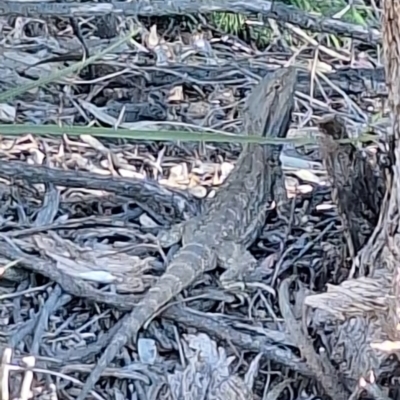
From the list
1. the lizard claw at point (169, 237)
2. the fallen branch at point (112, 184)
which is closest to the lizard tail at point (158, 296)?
the lizard claw at point (169, 237)

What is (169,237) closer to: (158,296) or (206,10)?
(158,296)

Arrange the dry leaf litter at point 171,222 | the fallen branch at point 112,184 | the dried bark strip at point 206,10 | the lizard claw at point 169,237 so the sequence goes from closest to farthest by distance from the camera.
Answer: the dry leaf litter at point 171,222 → the lizard claw at point 169,237 → the fallen branch at point 112,184 → the dried bark strip at point 206,10

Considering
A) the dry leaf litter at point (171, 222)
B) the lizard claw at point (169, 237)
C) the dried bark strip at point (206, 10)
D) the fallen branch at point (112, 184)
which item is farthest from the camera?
the dried bark strip at point (206, 10)

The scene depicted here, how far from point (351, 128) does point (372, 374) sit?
3.65ft

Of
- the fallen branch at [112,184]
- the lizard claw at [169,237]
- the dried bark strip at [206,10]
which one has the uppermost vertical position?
the dried bark strip at [206,10]

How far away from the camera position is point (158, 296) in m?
2.06

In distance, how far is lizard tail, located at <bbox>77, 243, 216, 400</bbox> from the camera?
1932 mm

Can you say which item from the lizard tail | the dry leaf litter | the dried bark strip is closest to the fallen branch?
the dry leaf litter

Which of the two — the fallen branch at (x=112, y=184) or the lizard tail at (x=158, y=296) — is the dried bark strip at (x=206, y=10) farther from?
the lizard tail at (x=158, y=296)

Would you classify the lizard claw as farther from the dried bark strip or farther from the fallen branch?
the dried bark strip

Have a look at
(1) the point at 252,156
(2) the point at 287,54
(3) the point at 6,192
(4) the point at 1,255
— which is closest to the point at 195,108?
(1) the point at 252,156

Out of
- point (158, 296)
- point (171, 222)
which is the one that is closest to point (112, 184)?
point (171, 222)

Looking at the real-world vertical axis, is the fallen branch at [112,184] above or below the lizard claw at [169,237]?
above

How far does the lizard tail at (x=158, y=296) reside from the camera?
1932 millimetres
